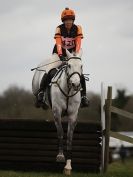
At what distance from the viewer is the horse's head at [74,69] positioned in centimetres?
1364

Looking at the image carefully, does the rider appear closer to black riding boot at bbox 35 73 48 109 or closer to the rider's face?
the rider's face

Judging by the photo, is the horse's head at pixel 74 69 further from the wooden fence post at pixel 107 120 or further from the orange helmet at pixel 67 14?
the wooden fence post at pixel 107 120

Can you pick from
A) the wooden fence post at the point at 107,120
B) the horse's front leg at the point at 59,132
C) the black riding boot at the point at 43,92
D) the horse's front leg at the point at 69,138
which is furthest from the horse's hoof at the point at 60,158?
the wooden fence post at the point at 107,120

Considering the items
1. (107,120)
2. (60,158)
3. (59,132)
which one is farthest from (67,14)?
(60,158)

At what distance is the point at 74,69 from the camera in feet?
45.6

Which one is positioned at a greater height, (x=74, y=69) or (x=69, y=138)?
(x=74, y=69)

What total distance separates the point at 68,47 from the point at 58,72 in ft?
2.06

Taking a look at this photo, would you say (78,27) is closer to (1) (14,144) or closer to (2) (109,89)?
(2) (109,89)

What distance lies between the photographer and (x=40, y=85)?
15.5 m

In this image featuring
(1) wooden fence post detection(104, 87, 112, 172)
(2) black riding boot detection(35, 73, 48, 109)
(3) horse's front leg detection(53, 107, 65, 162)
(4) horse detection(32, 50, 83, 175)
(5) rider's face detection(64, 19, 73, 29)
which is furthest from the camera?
(1) wooden fence post detection(104, 87, 112, 172)

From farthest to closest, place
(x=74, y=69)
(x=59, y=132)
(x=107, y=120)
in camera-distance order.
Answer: (x=107, y=120) < (x=59, y=132) < (x=74, y=69)

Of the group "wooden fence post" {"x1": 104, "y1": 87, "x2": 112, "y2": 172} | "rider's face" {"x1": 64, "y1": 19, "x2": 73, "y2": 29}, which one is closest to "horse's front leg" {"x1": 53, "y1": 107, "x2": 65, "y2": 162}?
"wooden fence post" {"x1": 104, "y1": 87, "x2": 112, "y2": 172}

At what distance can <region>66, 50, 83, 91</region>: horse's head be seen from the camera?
1364 centimetres

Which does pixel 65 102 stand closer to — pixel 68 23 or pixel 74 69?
pixel 74 69
